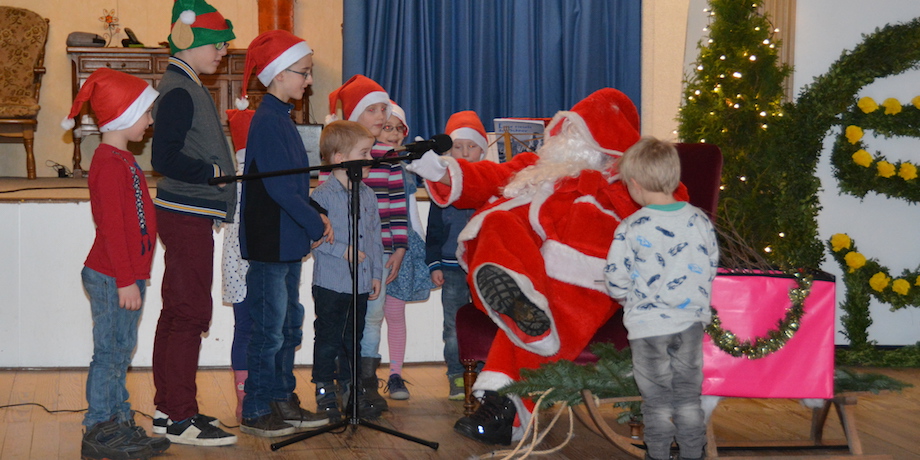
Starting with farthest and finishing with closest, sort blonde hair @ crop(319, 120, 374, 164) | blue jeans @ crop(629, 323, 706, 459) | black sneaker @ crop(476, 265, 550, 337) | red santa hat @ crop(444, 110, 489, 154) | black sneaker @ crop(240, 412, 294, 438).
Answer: red santa hat @ crop(444, 110, 489, 154) → blonde hair @ crop(319, 120, 374, 164) → black sneaker @ crop(240, 412, 294, 438) → black sneaker @ crop(476, 265, 550, 337) → blue jeans @ crop(629, 323, 706, 459)

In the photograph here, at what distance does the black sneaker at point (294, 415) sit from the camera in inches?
103

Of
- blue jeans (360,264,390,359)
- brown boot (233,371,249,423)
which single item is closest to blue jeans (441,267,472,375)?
blue jeans (360,264,390,359)

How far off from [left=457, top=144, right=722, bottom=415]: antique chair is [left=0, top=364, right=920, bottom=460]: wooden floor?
25 centimetres

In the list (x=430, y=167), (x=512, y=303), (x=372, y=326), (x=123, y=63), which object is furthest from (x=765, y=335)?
(x=123, y=63)

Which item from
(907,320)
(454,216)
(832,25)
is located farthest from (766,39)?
(454,216)

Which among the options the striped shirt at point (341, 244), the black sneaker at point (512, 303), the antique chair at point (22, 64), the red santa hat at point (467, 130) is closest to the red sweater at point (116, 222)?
the striped shirt at point (341, 244)

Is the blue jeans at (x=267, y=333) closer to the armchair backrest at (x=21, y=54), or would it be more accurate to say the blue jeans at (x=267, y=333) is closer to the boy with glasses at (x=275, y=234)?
the boy with glasses at (x=275, y=234)

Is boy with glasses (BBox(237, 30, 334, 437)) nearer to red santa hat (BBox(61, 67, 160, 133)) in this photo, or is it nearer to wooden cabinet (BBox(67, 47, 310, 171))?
red santa hat (BBox(61, 67, 160, 133))

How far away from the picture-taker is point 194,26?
96.5 inches

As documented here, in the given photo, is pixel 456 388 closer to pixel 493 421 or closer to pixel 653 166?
pixel 493 421

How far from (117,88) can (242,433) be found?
3.74ft

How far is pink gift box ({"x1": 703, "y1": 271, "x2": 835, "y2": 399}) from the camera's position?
7.30 feet

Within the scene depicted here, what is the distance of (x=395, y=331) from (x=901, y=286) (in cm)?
239

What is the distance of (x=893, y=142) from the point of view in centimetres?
388
